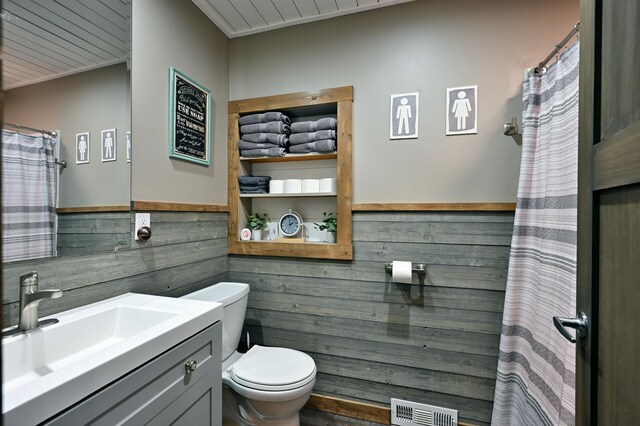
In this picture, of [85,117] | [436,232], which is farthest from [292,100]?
[436,232]

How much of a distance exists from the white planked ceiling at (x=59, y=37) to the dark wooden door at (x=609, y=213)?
1635 millimetres

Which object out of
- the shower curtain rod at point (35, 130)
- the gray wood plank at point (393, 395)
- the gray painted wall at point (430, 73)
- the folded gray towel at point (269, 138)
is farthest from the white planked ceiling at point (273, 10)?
the gray wood plank at point (393, 395)

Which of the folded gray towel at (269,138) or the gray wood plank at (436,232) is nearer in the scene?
the gray wood plank at (436,232)

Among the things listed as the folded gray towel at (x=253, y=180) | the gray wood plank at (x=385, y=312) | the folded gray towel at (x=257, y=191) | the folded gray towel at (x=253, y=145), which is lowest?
the gray wood plank at (x=385, y=312)

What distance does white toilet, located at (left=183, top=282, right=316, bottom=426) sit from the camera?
1479 mm

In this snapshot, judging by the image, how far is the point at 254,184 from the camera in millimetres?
2107

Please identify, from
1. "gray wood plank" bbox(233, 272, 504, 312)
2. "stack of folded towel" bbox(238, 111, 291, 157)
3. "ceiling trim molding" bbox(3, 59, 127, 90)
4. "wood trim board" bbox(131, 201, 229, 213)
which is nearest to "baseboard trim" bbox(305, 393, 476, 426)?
"gray wood plank" bbox(233, 272, 504, 312)

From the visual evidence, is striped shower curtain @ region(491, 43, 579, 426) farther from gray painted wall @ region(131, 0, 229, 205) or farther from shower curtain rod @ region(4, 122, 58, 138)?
shower curtain rod @ region(4, 122, 58, 138)

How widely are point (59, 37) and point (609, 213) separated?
1891mm

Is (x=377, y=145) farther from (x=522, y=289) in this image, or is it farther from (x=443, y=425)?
(x=443, y=425)

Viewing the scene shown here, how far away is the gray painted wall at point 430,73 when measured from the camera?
166 cm

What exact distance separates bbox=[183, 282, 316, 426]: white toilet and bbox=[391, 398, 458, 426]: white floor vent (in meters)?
0.61

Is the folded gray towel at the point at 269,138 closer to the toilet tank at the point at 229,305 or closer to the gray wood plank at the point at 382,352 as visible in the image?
the toilet tank at the point at 229,305

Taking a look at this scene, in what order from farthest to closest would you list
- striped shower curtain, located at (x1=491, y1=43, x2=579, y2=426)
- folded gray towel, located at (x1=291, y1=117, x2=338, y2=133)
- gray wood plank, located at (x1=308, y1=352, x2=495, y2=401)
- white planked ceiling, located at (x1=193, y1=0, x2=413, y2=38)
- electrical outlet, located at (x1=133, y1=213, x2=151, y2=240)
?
folded gray towel, located at (x1=291, y1=117, x2=338, y2=133) → white planked ceiling, located at (x1=193, y1=0, x2=413, y2=38) → gray wood plank, located at (x1=308, y1=352, x2=495, y2=401) → electrical outlet, located at (x1=133, y1=213, x2=151, y2=240) → striped shower curtain, located at (x1=491, y1=43, x2=579, y2=426)
